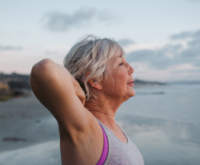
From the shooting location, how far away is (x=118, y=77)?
5.05 feet

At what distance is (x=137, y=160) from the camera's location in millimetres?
1390

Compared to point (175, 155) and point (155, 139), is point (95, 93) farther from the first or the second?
point (155, 139)

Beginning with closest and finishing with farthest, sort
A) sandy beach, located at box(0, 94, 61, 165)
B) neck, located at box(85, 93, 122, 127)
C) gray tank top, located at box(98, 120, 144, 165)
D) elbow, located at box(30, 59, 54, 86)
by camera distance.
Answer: elbow, located at box(30, 59, 54, 86)
gray tank top, located at box(98, 120, 144, 165)
neck, located at box(85, 93, 122, 127)
sandy beach, located at box(0, 94, 61, 165)

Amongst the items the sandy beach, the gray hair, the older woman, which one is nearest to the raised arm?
the older woman

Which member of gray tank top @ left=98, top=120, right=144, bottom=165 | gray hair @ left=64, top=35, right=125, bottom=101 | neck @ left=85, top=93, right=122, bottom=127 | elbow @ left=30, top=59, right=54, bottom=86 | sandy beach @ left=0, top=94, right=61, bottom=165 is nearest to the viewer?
elbow @ left=30, top=59, right=54, bottom=86

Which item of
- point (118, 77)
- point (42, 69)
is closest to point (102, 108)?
point (118, 77)

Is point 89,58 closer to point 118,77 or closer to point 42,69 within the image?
point 118,77

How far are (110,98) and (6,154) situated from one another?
3.46 metres

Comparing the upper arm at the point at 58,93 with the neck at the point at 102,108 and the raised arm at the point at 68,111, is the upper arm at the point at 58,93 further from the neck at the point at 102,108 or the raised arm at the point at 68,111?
the neck at the point at 102,108

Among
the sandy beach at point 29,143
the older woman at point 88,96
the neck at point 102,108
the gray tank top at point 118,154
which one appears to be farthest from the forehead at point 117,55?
the sandy beach at point 29,143

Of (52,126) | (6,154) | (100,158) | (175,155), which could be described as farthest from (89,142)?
(52,126)

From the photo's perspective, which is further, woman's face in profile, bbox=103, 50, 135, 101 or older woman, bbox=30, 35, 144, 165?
woman's face in profile, bbox=103, 50, 135, 101

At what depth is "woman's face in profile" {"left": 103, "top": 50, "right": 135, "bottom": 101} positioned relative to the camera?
4.99ft

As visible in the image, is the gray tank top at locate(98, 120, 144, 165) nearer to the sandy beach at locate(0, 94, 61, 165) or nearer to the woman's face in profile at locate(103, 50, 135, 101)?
the woman's face in profile at locate(103, 50, 135, 101)
